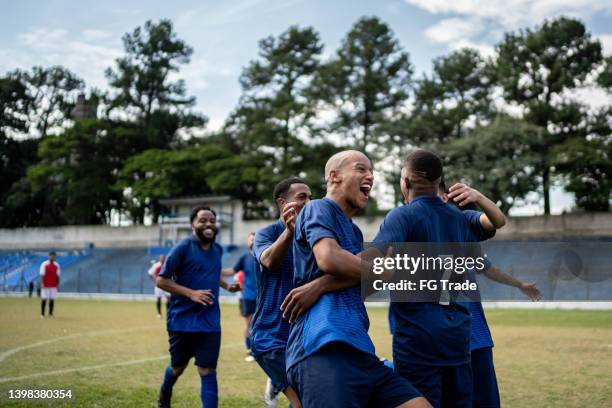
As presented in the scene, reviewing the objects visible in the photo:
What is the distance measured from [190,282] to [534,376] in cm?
529

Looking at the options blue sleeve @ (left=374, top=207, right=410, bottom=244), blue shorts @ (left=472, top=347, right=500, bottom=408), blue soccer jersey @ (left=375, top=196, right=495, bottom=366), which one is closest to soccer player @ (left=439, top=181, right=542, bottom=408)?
blue shorts @ (left=472, top=347, right=500, bottom=408)

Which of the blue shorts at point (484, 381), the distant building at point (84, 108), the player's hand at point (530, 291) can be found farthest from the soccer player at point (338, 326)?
the distant building at point (84, 108)

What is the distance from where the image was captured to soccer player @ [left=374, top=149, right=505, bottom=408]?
346 cm

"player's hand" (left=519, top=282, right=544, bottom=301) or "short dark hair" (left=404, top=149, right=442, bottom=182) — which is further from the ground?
"short dark hair" (left=404, top=149, right=442, bottom=182)

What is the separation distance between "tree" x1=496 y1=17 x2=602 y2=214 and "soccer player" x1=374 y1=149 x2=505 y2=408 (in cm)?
3955

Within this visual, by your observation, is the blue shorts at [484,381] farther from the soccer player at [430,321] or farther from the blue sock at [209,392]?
the blue sock at [209,392]

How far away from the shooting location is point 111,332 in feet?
52.2

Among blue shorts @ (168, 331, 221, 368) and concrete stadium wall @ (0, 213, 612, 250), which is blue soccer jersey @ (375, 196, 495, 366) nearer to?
blue shorts @ (168, 331, 221, 368)

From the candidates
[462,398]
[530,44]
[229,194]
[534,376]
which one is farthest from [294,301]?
[229,194]

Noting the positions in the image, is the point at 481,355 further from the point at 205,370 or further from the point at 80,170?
the point at 80,170

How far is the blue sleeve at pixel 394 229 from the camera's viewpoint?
339 centimetres

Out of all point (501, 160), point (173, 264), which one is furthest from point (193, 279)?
point (501, 160)

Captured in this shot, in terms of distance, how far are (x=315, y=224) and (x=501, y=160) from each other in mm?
38476

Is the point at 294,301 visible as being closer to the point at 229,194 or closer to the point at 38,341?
the point at 38,341
